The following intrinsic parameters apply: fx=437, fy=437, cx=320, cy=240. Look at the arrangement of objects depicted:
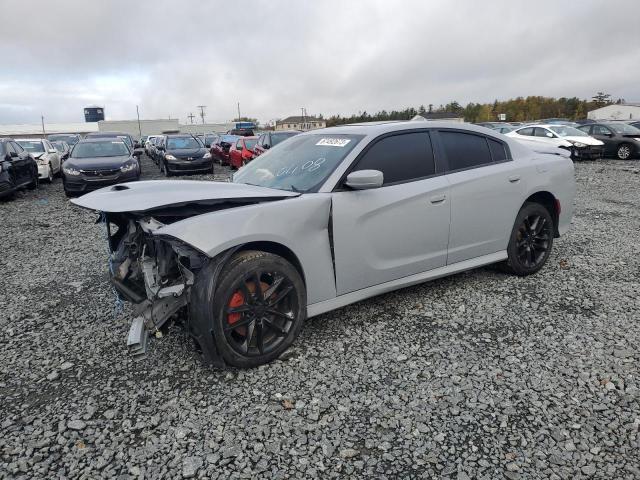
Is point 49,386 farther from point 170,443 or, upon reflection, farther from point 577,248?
point 577,248

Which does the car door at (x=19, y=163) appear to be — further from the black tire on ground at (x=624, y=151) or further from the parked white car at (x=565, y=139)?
the black tire on ground at (x=624, y=151)

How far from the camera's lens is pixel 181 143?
16.3 metres

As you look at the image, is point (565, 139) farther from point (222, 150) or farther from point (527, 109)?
point (527, 109)

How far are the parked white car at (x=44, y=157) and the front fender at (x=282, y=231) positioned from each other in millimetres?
13798

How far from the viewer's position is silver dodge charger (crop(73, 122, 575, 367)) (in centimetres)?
281

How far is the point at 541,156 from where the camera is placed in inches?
187

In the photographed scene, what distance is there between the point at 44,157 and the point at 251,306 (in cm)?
1423

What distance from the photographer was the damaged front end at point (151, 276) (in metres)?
2.79

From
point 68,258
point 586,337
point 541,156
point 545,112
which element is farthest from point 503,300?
point 545,112

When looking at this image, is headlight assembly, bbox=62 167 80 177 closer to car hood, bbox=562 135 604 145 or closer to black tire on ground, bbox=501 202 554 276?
black tire on ground, bbox=501 202 554 276

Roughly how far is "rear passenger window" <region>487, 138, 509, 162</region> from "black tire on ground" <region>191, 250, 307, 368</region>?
2.53 m

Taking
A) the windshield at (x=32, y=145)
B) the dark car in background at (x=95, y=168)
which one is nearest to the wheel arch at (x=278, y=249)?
the dark car in background at (x=95, y=168)

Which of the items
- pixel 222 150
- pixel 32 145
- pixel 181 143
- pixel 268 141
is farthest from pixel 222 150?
pixel 32 145

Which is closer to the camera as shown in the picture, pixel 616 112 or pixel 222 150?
pixel 222 150
